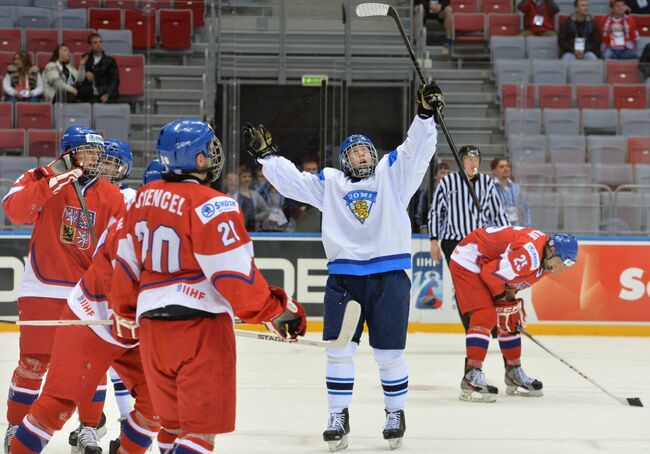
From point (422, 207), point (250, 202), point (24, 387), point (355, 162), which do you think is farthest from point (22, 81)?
point (24, 387)

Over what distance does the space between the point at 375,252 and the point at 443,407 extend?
55.3 inches

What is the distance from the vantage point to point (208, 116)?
1009cm

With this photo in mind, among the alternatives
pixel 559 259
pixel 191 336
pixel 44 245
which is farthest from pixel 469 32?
pixel 191 336

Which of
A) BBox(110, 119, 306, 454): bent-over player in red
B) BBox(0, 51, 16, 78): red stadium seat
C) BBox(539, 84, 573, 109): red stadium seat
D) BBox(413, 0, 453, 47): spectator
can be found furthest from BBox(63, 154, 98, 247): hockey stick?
BBox(413, 0, 453, 47): spectator

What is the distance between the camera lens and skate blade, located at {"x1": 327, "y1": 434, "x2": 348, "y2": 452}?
4.95 meters

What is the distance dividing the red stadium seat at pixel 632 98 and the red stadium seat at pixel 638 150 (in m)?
0.47

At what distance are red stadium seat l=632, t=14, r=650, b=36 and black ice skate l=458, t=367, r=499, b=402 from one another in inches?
309

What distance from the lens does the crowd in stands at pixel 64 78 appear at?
33.3 feet

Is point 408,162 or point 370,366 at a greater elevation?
point 408,162

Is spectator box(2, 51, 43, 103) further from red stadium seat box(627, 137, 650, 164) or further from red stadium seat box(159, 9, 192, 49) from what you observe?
red stadium seat box(627, 137, 650, 164)

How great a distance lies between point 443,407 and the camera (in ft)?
20.3

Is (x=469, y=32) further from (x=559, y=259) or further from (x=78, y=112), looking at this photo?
(x=559, y=259)

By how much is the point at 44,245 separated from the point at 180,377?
1600 mm

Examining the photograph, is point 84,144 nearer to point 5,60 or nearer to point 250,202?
point 250,202
